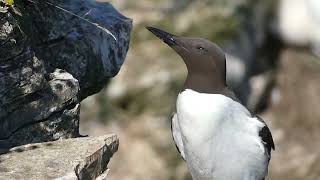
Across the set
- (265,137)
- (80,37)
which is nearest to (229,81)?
(265,137)

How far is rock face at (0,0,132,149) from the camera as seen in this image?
17.4ft

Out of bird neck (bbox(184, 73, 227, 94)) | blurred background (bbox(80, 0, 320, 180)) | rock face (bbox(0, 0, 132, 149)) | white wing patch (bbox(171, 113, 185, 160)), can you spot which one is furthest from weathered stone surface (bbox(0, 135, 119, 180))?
blurred background (bbox(80, 0, 320, 180))

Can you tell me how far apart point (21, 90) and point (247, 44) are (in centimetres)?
1094

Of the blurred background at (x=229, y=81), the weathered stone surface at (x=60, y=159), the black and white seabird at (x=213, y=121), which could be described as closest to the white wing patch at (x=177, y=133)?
the black and white seabird at (x=213, y=121)

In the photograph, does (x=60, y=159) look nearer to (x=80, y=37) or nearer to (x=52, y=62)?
(x=52, y=62)

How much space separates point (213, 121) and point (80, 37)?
1200 mm

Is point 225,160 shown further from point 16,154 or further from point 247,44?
point 247,44

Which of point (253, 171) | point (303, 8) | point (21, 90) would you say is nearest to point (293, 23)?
point (303, 8)

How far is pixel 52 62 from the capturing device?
19.6 feet

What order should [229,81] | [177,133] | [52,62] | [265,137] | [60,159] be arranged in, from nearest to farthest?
[60,159], [52,62], [265,137], [177,133], [229,81]

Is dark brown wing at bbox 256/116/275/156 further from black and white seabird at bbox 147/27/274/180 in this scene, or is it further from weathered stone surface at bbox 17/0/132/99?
weathered stone surface at bbox 17/0/132/99

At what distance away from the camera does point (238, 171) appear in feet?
21.1

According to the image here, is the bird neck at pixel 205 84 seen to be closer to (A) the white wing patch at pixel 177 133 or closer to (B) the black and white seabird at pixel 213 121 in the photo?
(B) the black and white seabird at pixel 213 121

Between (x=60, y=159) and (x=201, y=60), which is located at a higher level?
(x=201, y=60)
